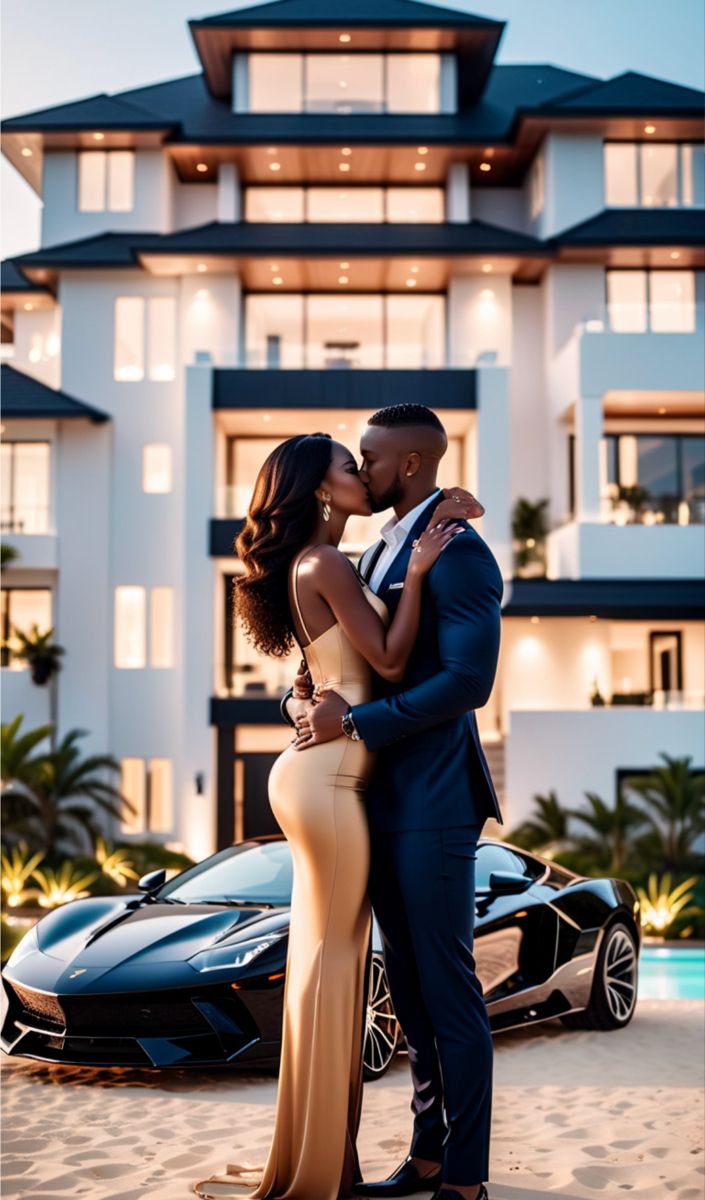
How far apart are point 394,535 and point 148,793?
21424 mm

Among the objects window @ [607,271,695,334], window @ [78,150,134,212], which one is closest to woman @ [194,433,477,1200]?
window @ [607,271,695,334]

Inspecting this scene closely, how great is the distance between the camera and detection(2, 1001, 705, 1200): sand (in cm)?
469

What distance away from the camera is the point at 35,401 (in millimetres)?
25516

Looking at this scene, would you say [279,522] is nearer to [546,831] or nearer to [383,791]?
[383,791]

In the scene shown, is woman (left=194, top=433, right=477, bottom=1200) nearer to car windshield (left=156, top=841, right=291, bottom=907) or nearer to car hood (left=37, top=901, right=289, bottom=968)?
car hood (left=37, top=901, right=289, bottom=968)

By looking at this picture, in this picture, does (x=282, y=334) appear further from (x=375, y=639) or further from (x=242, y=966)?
(x=375, y=639)

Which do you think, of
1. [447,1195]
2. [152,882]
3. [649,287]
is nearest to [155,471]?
[649,287]

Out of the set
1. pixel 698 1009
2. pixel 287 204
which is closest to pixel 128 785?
pixel 287 204

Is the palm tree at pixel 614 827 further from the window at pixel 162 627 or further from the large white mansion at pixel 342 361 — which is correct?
the window at pixel 162 627

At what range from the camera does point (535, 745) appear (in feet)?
72.0

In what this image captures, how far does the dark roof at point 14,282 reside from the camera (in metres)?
28.2

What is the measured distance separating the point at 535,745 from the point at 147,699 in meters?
7.52

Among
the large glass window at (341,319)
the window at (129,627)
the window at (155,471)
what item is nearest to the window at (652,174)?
the large glass window at (341,319)

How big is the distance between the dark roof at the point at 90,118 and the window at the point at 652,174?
8.75 meters
